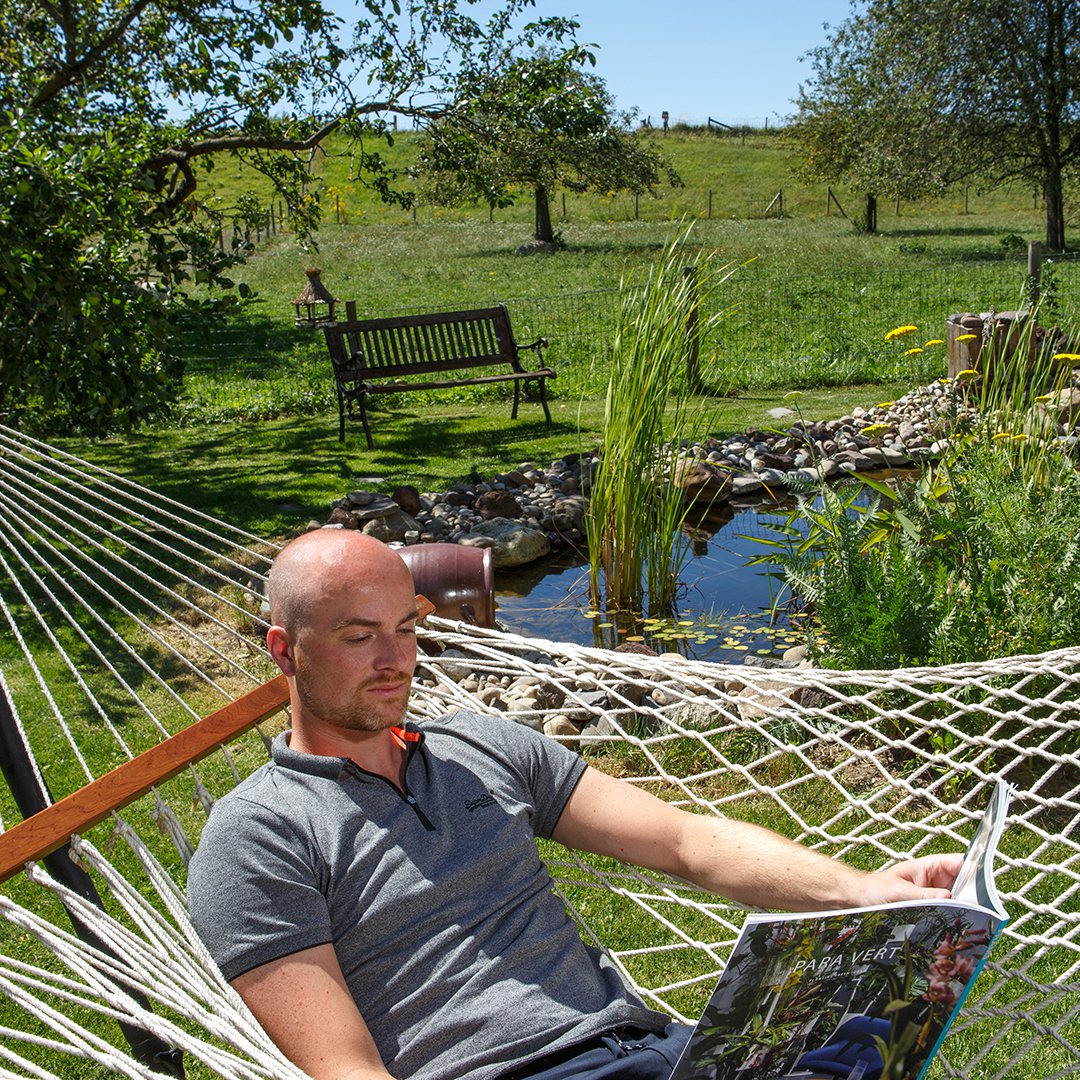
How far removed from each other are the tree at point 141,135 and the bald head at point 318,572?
3482 mm

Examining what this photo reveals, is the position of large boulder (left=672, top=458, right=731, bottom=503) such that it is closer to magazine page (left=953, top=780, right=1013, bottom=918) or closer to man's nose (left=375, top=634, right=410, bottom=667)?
man's nose (left=375, top=634, right=410, bottom=667)

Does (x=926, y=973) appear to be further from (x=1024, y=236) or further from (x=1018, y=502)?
(x=1024, y=236)

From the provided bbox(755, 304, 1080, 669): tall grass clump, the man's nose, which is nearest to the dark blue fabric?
the man's nose

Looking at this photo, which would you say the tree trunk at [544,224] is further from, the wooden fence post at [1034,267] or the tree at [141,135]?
the wooden fence post at [1034,267]

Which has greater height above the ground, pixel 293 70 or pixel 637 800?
pixel 293 70

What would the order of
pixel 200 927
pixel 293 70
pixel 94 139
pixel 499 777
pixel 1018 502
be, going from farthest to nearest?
pixel 293 70, pixel 94 139, pixel 1018 502, pixel 499 777, pixel 200 927

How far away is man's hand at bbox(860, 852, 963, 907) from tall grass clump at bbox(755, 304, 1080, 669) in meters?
1.38

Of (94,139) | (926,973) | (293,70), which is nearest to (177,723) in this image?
(926,973)

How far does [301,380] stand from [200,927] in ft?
27.9

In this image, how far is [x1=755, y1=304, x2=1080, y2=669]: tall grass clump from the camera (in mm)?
2705

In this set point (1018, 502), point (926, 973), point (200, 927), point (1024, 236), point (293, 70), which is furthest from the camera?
point (1024, 236)

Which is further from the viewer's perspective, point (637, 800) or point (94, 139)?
point (94, 139)

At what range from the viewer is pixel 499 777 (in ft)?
5.06

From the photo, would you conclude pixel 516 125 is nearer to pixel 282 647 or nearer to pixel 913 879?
pixel 282 647
